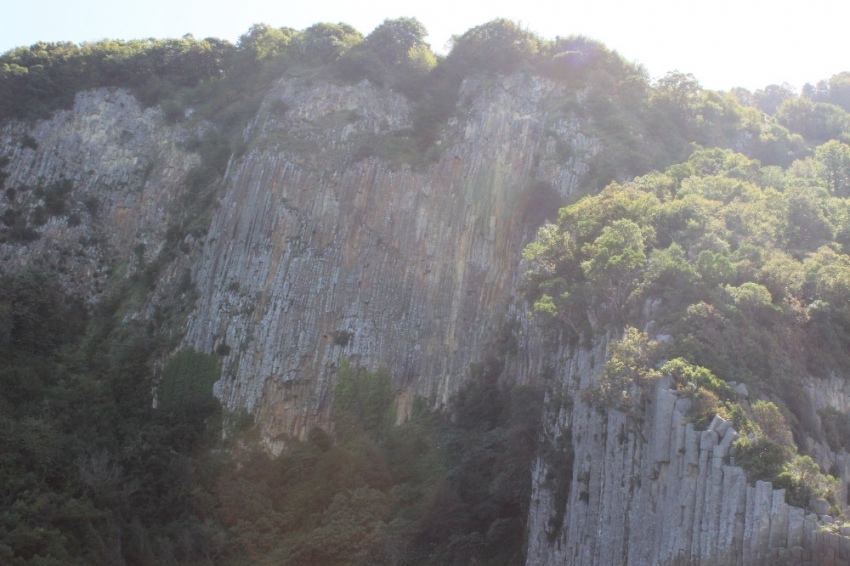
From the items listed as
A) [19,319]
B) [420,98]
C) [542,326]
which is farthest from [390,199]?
[19,319]

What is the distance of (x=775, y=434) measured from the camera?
2575cm

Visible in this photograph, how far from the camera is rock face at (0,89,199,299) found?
48.4m

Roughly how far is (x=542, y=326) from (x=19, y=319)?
919 inches

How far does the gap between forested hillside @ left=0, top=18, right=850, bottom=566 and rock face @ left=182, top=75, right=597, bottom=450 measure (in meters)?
0.73

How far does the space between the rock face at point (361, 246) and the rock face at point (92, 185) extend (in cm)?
528

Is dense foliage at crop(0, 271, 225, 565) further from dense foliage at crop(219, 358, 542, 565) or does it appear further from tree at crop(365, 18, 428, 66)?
tree at crop(365, 18, 428, 66)

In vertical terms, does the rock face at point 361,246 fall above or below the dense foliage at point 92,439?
above

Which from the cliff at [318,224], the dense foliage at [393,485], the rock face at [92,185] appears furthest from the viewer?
the rock face at [92,185]

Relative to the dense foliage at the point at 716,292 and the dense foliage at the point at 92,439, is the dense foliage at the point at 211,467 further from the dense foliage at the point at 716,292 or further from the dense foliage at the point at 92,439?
the dense foliage at the point at 716,292

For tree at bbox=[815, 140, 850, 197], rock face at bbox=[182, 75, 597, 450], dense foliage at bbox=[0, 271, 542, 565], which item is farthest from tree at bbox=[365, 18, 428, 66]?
tree at bbox=[815, 140, 850, 197]

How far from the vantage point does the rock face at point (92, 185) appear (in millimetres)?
48438

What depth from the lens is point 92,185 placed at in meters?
50.7

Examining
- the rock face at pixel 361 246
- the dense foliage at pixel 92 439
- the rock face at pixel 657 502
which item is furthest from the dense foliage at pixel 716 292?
the dense foliage at pixel 92 439

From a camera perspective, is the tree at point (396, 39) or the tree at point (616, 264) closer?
the tree at point (616, 264)
